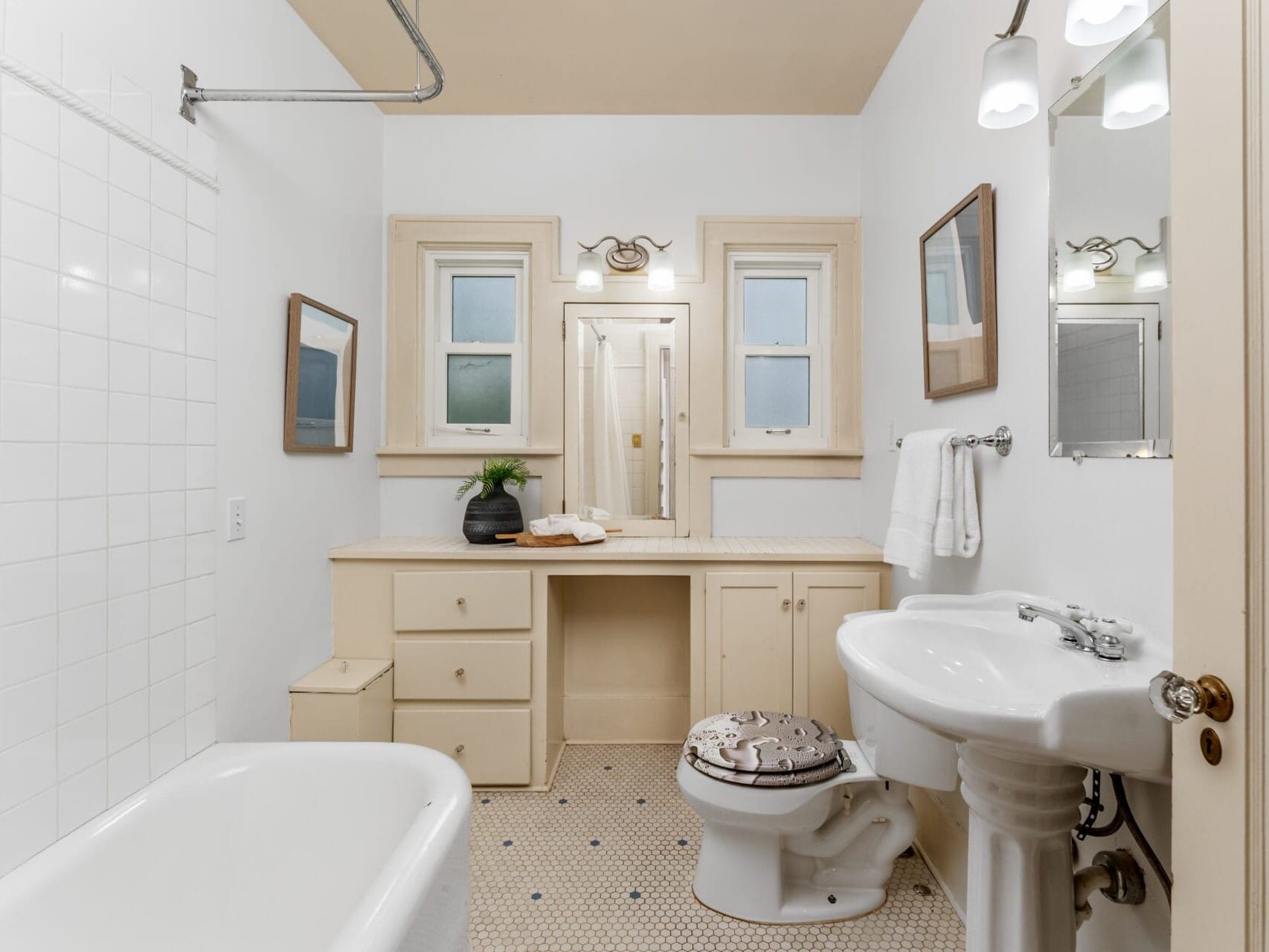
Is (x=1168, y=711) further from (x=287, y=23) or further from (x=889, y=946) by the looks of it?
(x=287, y=23)

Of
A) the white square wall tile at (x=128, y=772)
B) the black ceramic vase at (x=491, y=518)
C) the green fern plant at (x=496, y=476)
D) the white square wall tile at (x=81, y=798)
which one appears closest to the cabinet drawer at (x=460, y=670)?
the black ceramic vase at (x=491, y=518)

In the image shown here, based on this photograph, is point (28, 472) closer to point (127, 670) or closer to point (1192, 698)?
point (127, 670)

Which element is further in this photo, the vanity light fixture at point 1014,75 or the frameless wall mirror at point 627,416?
the frameless wall mirror at point 627,416

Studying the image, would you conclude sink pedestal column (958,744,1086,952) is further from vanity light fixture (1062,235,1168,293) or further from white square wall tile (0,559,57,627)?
white square wall tile (0,559,57,627)

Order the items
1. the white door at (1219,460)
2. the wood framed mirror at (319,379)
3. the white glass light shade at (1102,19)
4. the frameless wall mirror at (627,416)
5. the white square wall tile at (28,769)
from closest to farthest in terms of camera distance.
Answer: the white door at (1219,460), the white glass light shade at (1102,19), the white square wall tile at (28,769), the wood framed mirror at (319,379), the frameless wall mirror at (627,416)

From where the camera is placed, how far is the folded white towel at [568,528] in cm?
232

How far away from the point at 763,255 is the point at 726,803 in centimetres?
209

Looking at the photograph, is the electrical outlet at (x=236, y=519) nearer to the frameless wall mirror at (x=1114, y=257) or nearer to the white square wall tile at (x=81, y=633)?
the white square wall tile at (x=81, y=633)

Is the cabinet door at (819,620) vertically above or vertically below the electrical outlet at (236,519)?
below

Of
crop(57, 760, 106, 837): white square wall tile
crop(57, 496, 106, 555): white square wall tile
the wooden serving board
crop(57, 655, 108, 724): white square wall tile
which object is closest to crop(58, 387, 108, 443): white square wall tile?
crop(57, 496, 106, 555): white square wall tile

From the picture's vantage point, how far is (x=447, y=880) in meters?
1.08

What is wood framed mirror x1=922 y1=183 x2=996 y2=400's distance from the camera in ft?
5.07

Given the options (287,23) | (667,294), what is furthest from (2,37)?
(667,294)

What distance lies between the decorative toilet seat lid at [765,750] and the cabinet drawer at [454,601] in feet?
2.57
